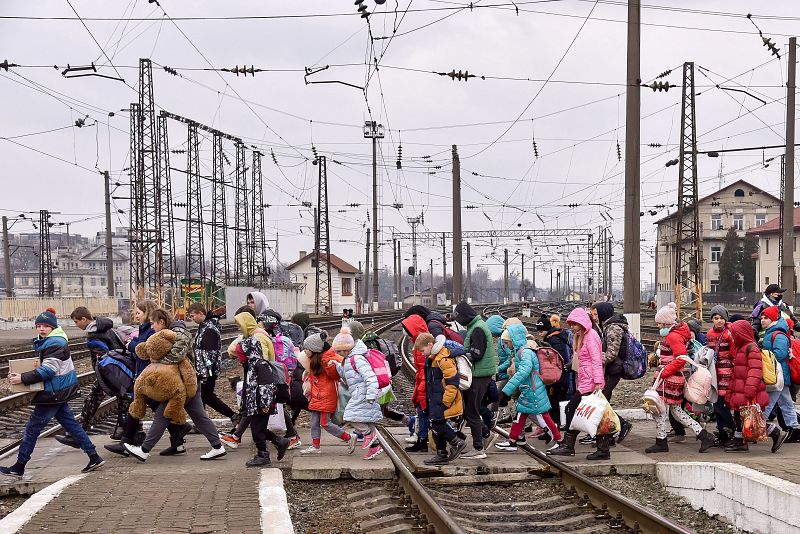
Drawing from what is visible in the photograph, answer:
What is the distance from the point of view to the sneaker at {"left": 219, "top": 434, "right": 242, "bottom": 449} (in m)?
11.0

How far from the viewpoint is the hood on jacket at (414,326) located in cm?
1036

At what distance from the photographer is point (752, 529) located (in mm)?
7547

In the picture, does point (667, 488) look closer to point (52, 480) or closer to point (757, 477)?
point (757, 477)

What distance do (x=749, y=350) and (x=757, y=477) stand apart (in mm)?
2791

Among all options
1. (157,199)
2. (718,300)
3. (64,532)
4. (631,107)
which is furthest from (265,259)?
(64,532)

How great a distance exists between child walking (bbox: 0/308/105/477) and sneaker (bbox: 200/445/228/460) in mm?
1240

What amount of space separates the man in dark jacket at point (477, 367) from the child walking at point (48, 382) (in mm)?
3950

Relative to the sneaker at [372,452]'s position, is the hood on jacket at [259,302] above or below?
above

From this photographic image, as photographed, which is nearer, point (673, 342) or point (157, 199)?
point (673, 342)

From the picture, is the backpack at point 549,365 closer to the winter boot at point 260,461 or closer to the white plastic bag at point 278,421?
the white plastic bag at point 278,421

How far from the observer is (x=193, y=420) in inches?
399

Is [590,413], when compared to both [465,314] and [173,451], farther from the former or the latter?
[173,451]

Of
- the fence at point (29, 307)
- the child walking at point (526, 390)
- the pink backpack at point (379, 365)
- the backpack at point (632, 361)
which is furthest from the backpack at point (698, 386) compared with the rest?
the fence at point (29, 307)

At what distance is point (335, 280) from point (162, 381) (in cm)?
7444
